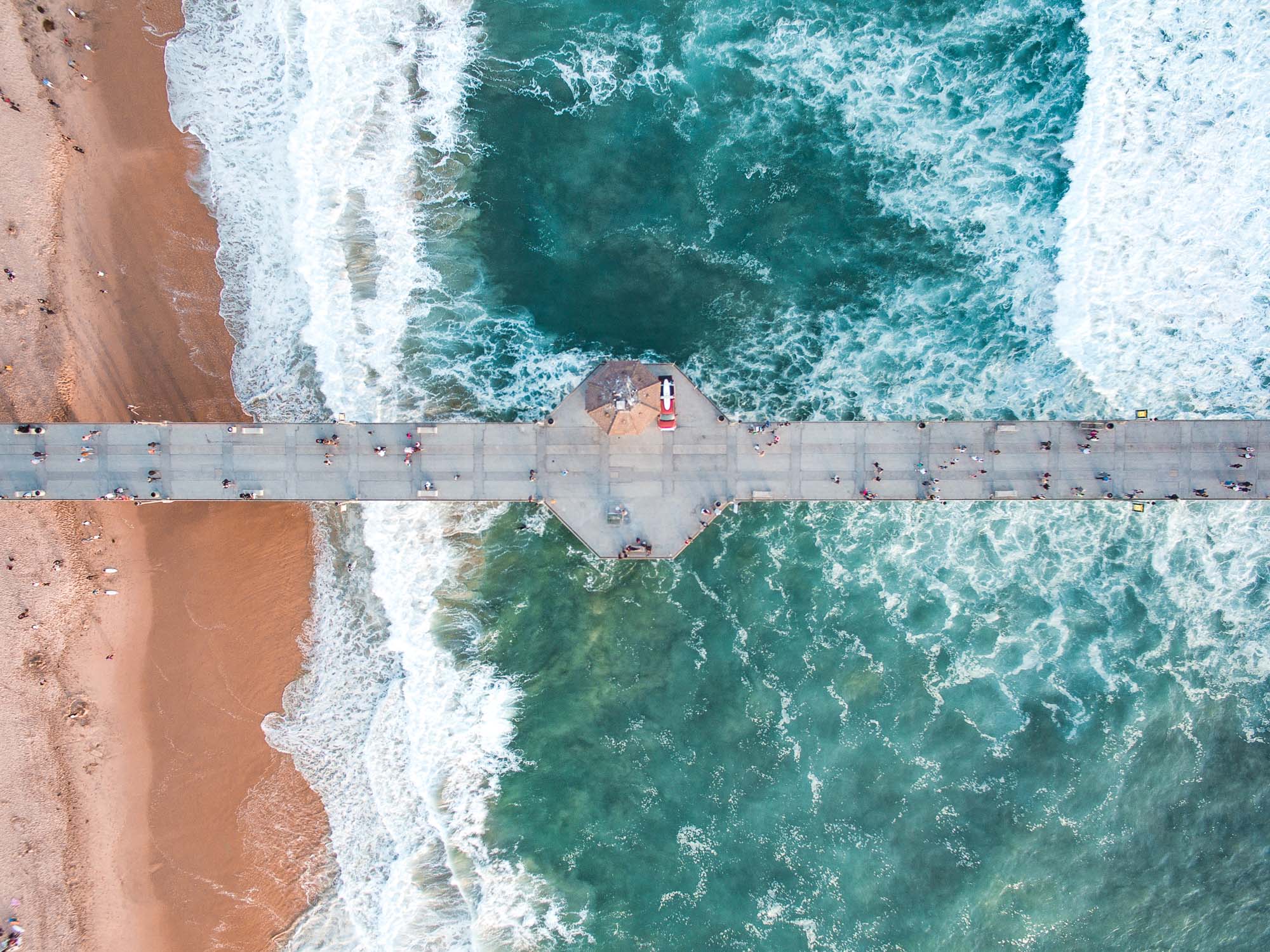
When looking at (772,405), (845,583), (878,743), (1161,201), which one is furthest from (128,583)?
(1161,201)

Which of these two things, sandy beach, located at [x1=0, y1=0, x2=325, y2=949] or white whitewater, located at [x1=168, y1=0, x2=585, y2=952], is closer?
white whitewater, located at [x1=168, y1=0, x2=585, y2=952]

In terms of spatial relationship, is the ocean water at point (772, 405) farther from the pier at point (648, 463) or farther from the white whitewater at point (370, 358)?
the pier at point (648, 463)

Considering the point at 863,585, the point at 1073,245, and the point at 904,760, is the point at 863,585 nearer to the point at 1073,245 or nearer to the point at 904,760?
the point at 904,760

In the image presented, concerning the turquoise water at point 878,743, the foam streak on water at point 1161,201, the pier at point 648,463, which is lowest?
the turquoise water at point 878,743

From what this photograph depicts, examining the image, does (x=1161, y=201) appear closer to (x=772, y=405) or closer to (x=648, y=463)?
(x=772, y=405)

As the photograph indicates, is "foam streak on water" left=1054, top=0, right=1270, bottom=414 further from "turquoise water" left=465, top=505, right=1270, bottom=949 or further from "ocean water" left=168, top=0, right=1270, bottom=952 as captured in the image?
"turquoise water" left=465, top=505, right=1270, bottom=949

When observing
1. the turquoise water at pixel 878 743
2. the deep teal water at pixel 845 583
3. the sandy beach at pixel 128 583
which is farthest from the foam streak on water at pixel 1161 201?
the sandy beach at pixel 128 583

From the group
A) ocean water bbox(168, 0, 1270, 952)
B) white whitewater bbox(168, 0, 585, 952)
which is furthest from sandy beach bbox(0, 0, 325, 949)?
ocean water bbox(168, 0, 1270, 952)
